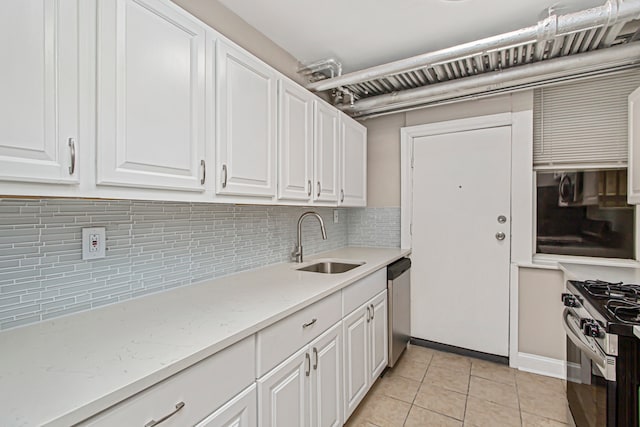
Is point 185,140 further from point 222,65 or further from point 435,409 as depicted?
point 435,409

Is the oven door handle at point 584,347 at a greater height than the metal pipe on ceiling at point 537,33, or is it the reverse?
the metal pipe on ceiling at point 537,33

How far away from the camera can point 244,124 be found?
4.95 ft

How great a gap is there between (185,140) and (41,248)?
62cm

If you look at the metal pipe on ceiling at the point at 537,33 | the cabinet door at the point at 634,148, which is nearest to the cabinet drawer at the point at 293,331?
the metal pipe on ceiling at the point at 537,33

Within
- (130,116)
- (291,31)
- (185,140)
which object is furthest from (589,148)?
(130,116)

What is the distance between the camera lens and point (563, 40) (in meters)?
2.00

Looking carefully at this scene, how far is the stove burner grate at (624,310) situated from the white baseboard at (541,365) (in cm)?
142

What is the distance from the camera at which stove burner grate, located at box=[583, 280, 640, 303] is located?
1.47 metres

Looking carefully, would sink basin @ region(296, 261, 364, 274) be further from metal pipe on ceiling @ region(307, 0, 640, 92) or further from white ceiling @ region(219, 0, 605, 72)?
white ceiling @ region(219, 0, 605, 72)

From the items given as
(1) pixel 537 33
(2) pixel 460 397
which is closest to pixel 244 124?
(1) pixel 537 33

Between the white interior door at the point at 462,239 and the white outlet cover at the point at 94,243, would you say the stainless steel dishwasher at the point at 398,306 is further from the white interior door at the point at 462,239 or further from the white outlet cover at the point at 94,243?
the white outlet cover at the point at 94,243

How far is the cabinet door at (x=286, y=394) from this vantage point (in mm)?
1152

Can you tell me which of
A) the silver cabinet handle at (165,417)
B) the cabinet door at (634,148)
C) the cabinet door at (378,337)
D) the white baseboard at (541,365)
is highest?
the cabinet door at (634,148)

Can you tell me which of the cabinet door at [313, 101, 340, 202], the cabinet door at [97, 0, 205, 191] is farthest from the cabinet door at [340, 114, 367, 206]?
the cabinet door at [97, 0, 205, 191]
